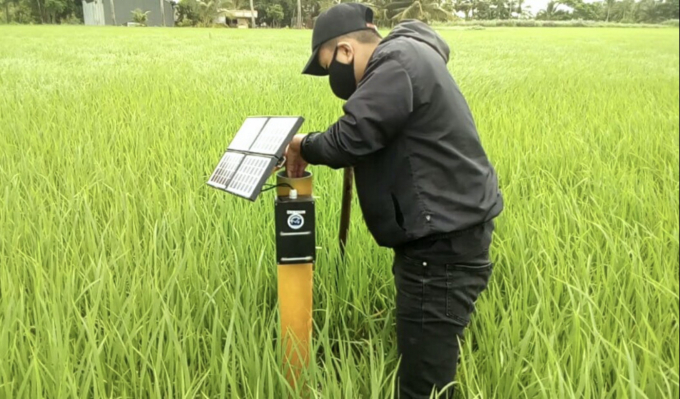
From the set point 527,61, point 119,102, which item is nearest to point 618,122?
point 119,102

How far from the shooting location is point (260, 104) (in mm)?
3846

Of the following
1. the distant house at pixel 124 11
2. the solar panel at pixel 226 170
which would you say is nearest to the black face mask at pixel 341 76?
the solar panel at pixel 226 170

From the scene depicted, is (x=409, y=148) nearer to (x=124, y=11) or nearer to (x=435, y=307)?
(x=435, y=307)

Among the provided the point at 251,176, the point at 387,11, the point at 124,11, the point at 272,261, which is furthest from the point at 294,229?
the point at 124,11

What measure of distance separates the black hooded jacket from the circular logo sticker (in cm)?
13

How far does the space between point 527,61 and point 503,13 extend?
12.9 ft

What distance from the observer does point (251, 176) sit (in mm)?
975

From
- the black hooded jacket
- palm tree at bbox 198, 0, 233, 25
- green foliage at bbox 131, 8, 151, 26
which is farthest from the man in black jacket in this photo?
green foliage at bbox 131, 8, 151, 26

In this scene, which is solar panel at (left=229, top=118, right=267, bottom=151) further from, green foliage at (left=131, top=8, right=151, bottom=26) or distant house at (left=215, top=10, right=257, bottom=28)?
green foliage at (left=131, top=8, right=151, bottom=26)

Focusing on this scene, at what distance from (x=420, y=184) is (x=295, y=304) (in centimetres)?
35

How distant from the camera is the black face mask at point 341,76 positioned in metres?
1.23

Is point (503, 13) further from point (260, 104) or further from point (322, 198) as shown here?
point (322, 198)

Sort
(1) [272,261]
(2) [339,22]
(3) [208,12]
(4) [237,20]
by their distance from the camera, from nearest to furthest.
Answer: (2) [339,22]
(1) [272,261]
(3) [208,12]
(4) [237,20]

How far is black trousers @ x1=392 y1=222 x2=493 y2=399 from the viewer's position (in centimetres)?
113
